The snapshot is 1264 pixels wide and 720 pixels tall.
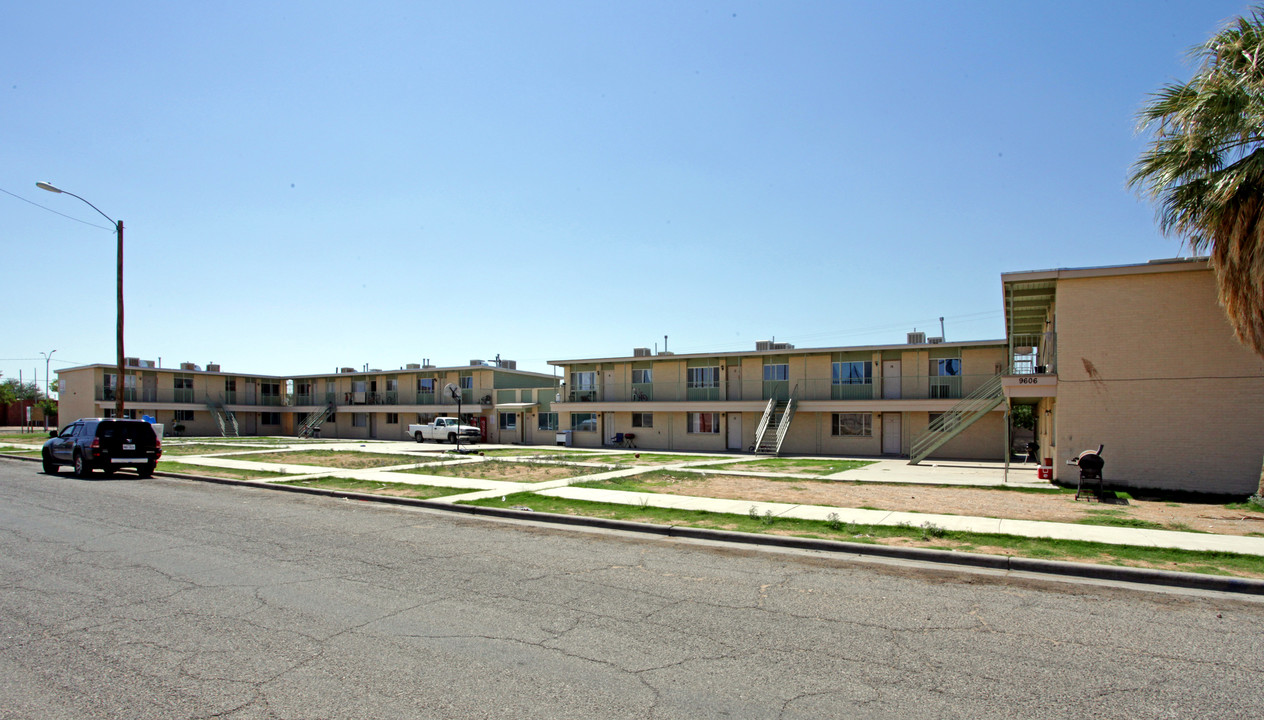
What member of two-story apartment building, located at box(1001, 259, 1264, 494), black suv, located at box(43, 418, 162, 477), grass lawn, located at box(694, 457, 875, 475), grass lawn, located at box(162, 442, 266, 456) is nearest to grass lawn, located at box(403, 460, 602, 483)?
grass lawn, located at box(694, 457, 875, 475)

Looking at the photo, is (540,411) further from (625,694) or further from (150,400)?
(625,694)

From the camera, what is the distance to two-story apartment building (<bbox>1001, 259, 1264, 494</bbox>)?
16.3 metres

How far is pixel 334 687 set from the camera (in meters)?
4.75

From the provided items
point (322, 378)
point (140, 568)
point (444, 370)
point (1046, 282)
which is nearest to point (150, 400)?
point (322, 378)

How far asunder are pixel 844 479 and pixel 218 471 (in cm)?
1903

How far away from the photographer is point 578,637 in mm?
5848

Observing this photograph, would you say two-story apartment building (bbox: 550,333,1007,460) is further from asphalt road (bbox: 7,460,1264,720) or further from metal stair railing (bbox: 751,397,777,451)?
asphalt road (bbox: 7,460,1264,720)

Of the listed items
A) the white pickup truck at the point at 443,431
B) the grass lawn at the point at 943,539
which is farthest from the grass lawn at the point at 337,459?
the grass lawn at the point at 943,539

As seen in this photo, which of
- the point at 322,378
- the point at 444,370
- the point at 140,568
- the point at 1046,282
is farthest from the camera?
the point at 322,378

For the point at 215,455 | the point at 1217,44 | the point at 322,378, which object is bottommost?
the point at 215,455

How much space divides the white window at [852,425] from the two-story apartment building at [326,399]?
17.8 meters

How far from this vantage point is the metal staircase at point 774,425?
3384 centimetres

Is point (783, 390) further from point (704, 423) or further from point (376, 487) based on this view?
point (376, 487)

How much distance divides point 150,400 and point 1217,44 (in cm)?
6130
